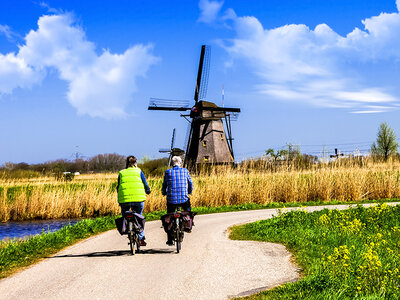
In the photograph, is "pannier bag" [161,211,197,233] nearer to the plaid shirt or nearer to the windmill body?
the plaid shirt

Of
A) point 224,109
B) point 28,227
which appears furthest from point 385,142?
point 28,227

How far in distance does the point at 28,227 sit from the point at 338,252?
17494 mm

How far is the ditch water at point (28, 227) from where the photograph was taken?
1902 centimetres

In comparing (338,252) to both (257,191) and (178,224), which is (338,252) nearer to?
(178,224)

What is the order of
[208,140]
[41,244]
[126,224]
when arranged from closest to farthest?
[126,224] → [41,244] → [208,140]

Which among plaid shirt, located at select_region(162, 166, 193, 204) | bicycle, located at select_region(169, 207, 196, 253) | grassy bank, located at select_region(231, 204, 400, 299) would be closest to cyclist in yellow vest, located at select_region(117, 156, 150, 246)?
plaid shirt, located at select_region(162, 166, 193, 204)

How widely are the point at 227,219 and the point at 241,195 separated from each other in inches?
237

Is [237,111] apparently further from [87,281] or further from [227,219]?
[87,281]

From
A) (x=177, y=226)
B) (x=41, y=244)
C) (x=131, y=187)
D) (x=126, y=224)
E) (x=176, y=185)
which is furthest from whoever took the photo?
(x=41, y=244)

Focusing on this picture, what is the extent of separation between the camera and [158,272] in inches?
312

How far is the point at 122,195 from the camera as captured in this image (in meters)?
9.49

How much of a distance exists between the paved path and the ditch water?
345 inches

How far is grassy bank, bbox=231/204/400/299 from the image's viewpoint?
6094mm

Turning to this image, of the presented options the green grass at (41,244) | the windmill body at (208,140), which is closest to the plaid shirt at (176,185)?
the green grass at (41,244)
